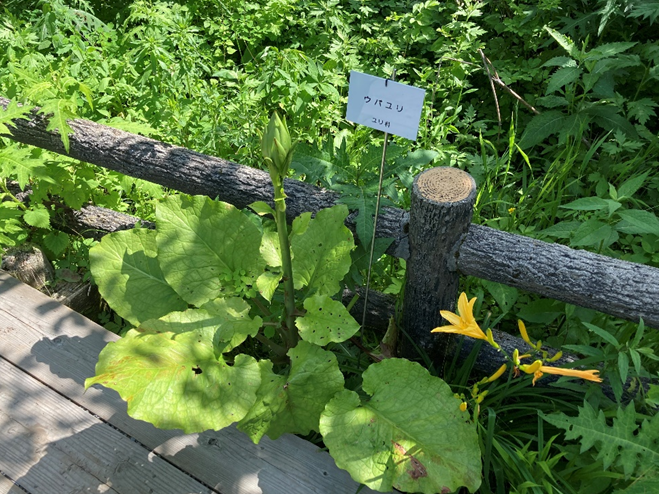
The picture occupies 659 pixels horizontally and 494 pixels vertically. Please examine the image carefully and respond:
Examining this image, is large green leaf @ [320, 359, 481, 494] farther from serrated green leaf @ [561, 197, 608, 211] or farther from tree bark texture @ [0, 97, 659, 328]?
serrated green leaf @ [561, 197, 608, 211]

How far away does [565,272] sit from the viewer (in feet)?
5.52

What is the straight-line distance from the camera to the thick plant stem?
1515mm

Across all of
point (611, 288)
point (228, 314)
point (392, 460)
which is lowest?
point (392, 460)

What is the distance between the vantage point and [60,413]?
189cm

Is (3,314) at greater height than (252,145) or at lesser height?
lesser

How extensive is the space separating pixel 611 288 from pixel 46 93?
8.22ft

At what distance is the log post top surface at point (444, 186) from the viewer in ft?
5.64

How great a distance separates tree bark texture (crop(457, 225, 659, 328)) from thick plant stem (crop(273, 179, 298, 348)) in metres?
0.62

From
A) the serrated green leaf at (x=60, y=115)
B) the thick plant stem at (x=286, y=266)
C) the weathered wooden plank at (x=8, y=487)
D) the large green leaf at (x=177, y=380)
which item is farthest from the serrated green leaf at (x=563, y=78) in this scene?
the weathered wooden plank at (x=8, y=487)

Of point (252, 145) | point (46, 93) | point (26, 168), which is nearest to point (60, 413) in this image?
point (26, 168)

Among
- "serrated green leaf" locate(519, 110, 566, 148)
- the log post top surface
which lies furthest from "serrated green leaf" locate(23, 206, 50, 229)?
"serrated green leaf" locate(519, 110, 566, 148)

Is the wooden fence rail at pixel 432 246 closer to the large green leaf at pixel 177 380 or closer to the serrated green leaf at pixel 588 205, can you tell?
the serrated green leaf at pixel 588 205

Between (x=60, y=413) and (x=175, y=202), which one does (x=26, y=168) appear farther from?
(x=60, y=413)

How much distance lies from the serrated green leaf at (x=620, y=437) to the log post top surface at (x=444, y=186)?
2.47 ft
